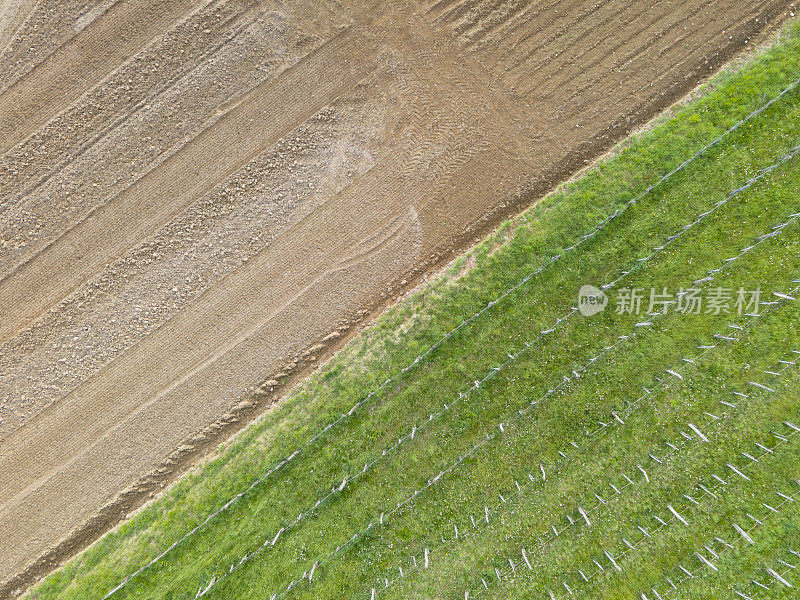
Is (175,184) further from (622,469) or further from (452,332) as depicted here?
(622,469)

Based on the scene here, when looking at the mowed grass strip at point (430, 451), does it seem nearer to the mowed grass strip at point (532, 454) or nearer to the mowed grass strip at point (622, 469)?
the mowed grass strip at point (532, 454)

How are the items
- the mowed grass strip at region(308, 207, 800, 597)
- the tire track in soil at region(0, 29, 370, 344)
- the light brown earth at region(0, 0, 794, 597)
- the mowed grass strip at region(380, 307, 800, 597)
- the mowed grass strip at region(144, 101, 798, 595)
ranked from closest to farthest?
the mowed grass strip at region(380, 307, 800, 597) < the mowed grass strip at region(308, 207, 800, 597) < the mowed grass strip at region(144, 101, 798, 595) < the light brown earth at region(0, 0, 794, 597) < the tire track in soil at region(0, 29, 370, 344)

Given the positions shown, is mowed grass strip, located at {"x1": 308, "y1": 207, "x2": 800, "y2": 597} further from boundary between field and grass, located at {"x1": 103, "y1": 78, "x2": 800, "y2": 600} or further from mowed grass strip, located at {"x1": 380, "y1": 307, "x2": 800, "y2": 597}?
boundary between field and grass, located at {"x1": 103, "y1": 78, "x2": 800, "y2": 600}

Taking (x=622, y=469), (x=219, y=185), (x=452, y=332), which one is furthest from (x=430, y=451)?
(x=219, y=185)

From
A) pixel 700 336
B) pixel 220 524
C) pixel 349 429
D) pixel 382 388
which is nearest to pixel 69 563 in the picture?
pixel 220 524

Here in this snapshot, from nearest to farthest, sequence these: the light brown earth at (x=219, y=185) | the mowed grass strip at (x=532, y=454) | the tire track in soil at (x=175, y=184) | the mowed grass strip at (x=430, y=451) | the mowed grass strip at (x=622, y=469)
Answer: the mowed grass strip at (x=622, y=469) → the mowed grass strip at (x=532, y=454) → the mowed grass strip at (x=430, y=451) → the light brown earth at (x=219, y=185) → the tire track in soil at (x=175, y=184)

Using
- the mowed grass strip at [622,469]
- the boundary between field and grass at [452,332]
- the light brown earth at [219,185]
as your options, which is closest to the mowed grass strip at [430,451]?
the boundary between field and grass at [452,332]

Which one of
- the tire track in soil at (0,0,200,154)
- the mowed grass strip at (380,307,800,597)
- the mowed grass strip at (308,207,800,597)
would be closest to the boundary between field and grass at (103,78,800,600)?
the mowed grass strip at (308,207,800,597)

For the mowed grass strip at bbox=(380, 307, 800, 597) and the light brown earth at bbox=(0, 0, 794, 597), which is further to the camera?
the light brown earth at bbox=(0, 0, 794, 597)

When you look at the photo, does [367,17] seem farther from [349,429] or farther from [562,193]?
[349,429]
